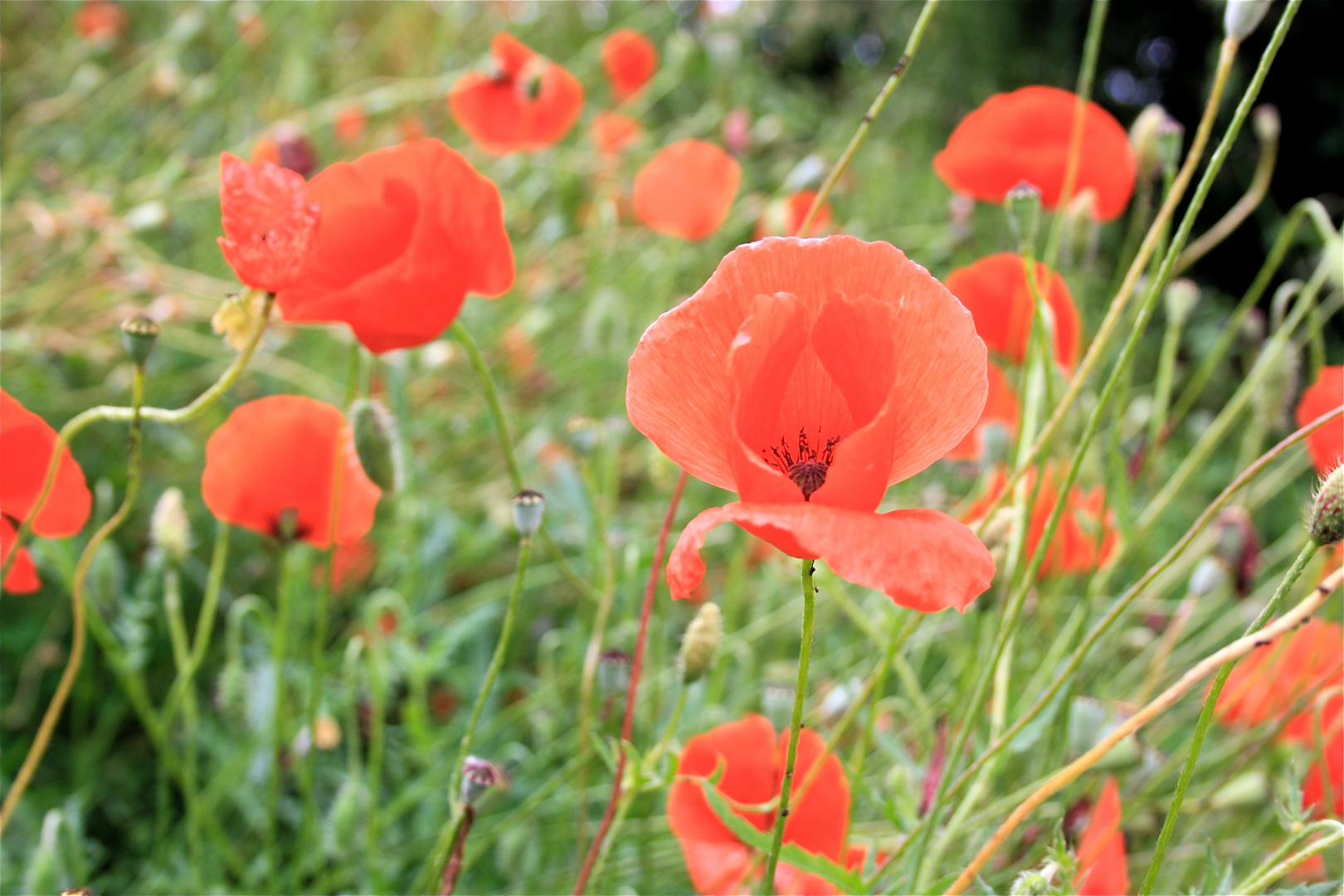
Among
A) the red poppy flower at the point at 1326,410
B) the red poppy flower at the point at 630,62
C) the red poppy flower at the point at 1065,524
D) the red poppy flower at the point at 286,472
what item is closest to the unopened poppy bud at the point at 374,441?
the red poppy flower at the point at 286,472

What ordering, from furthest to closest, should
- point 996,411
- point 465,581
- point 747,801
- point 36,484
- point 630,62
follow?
point 630,62 → point 465,581 → point 996,411 → point 747,801 → point 36,484

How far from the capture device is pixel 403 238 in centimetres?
75

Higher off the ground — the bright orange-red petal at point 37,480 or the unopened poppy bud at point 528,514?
the unopened poppy bud at point 528,514

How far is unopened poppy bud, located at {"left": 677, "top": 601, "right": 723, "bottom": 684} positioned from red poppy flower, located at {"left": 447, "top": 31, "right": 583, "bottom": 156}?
977mm

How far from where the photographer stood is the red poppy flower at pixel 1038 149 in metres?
1.01

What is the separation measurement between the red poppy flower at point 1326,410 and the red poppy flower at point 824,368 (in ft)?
1.43

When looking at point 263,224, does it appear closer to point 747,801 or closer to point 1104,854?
point 747,801

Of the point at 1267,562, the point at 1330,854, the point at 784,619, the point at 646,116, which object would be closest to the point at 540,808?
the point at 784,619

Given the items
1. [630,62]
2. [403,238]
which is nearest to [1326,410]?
[403,238]

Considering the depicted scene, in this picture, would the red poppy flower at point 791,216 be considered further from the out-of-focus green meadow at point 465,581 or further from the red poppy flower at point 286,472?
the red poppy flower at point 286,472

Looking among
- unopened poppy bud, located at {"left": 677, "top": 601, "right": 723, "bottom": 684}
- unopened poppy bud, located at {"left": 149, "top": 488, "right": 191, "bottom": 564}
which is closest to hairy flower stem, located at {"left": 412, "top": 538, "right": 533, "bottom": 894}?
unopened poppy bud, located at {"left": 677, "top": 601, "right": 723, "bottom": 684}

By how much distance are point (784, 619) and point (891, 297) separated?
724 millimetres

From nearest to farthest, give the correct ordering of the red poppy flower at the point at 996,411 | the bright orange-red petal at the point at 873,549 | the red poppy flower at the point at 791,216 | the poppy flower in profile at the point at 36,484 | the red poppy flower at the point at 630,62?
the bright orange-red petal at the point at 873,549 < the poppy flower in profile at the point at 36,484 < the red poppy flower at the point at 996,411 < the red poppy flower at the point at 791,216 < the red poppy flower at the point at 630,62

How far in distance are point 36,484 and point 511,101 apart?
3.42 ft
